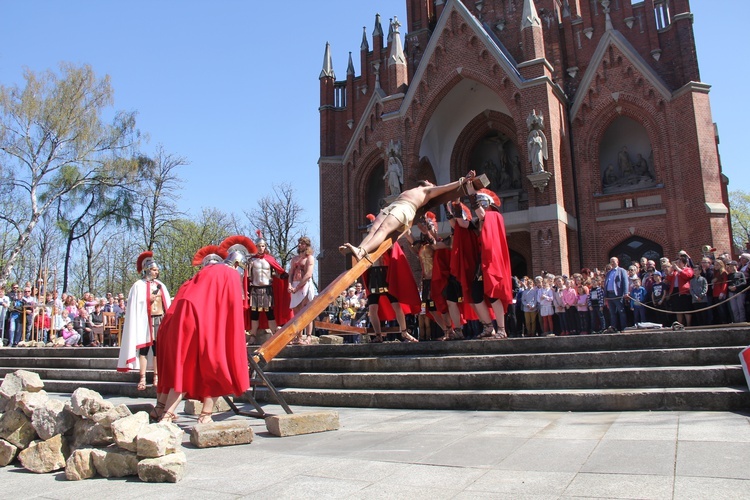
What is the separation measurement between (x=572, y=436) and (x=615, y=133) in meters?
20.8

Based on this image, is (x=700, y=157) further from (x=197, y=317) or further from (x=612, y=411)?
(x=197, y=317)

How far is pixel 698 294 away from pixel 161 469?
10.4 m

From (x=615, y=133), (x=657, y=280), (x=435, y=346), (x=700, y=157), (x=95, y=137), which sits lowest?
(x=435, y=346)

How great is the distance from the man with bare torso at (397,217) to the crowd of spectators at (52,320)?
1104 cm

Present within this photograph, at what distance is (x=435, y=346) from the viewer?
7.93m

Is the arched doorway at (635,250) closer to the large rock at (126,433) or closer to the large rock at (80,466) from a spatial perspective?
the large rock at (126,433)

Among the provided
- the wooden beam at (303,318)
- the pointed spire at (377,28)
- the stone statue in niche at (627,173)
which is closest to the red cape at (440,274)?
the wooden beam at (303,318)

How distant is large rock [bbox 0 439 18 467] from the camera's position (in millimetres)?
4207

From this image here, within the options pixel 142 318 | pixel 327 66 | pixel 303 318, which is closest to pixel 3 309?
pixel 142 318

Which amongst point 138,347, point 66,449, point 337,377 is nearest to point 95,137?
point 138,347

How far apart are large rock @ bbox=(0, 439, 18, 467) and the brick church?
699 inches

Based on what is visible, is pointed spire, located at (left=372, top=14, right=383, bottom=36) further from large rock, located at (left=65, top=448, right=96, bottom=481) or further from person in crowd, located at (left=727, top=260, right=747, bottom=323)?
large rock, located at (left=65, top=448, right=96, bottom=481)

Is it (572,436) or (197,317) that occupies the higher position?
(197,317)

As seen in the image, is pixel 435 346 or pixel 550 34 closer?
pixel 435 346
